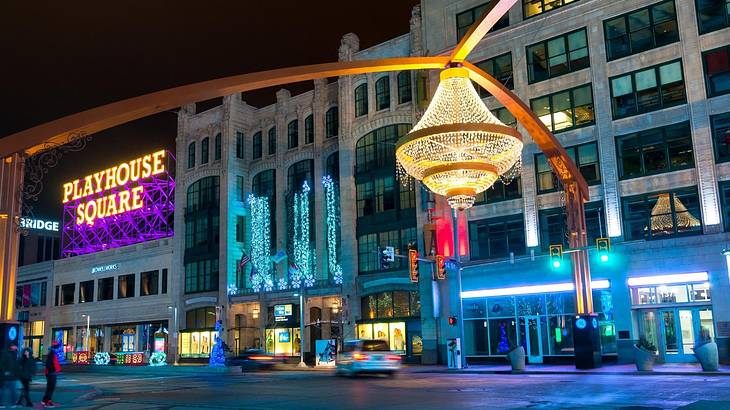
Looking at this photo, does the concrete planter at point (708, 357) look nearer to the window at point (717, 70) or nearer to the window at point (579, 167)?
the window at point (579, 167)

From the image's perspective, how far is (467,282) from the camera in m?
46.7

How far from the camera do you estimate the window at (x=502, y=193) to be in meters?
45.5

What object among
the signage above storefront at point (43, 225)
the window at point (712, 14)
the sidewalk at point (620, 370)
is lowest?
the sidewalk at point (620, 370)

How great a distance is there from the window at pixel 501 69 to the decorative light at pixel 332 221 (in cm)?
1544

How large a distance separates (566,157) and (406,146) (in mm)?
13387

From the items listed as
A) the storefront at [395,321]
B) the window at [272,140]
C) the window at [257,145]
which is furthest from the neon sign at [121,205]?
the storefront at [395,321]

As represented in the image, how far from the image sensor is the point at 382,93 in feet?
179

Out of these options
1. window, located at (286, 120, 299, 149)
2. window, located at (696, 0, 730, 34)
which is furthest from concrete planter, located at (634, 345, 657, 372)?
window, located at (286, 120, 299, 149)

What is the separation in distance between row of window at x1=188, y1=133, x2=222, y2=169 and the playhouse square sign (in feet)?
11.3

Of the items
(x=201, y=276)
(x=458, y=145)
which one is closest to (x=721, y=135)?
(x=458, y=145)

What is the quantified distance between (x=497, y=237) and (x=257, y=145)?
28.1 meters

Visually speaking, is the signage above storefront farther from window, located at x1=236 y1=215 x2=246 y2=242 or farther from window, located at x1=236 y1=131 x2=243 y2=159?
window, located at x1=236 y1=131 x2=243 y2=159

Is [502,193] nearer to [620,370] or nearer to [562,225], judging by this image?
[562,225]

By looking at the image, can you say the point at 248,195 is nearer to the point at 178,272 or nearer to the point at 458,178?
the point at 178,272
